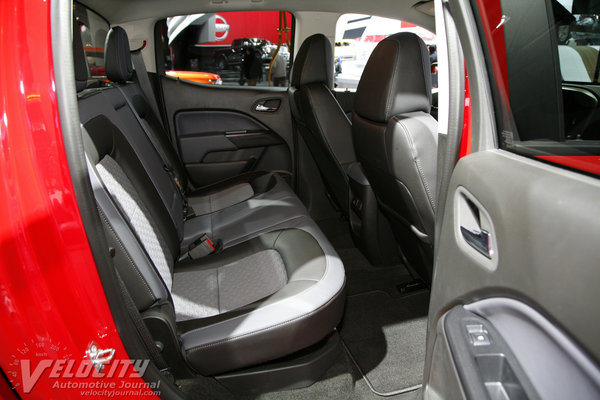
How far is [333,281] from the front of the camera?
50.9 inches

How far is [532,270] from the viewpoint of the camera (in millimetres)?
572

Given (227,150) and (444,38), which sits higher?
(444,38)

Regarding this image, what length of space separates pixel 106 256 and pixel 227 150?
1.98 m

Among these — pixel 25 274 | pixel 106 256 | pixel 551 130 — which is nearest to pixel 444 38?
pixel 551 130

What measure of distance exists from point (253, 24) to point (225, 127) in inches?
74.2

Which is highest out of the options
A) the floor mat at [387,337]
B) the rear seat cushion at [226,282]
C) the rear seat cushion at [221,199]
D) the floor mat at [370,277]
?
the rear seat cushion at [221,199]

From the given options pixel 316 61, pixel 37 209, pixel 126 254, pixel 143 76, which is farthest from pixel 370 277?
pixel 143 76

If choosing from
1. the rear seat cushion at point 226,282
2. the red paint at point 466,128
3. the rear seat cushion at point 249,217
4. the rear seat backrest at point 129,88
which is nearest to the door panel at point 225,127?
the rear seat backrest at point 129,88

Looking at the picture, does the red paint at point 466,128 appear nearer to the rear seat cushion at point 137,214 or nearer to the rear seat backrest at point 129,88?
the rear seat cushion at point 137,214

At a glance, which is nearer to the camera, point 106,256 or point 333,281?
point 106,256

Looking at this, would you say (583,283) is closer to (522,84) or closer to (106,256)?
(522,84)

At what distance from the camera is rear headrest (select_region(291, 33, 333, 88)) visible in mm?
2152

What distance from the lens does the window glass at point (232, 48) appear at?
310 cm

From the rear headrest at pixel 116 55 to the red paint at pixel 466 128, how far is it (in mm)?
1624
